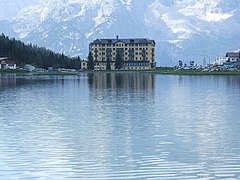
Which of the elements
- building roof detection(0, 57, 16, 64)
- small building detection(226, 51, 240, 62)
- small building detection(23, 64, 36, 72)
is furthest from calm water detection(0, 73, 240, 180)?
small building detection(226, 51, 240, 62)

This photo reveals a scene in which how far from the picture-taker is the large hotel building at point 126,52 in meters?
190

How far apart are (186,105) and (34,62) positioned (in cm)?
11961

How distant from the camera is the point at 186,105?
108ft

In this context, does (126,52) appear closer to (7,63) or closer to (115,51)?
(115,51)

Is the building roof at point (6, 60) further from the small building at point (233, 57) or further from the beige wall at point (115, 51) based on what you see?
the small building at point (233, 57)

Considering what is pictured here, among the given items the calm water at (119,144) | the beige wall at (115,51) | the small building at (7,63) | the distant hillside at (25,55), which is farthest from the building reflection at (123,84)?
the beige wall at (115,51)

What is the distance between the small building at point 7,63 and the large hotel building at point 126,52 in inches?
2095

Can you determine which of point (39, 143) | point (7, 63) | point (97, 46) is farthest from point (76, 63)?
point (39, 143)

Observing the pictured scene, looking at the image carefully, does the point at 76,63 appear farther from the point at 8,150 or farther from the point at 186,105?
the point at 8,150

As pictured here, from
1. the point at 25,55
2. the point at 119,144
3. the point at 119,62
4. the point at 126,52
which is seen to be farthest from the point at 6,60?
the point at 119,144

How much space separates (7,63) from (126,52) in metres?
63.9

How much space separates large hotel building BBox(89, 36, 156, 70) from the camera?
189500 mm

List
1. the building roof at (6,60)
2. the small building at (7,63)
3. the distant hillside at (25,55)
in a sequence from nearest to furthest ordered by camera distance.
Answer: the small building at (7,63) → the building roof at (6,60) → the distant hillside at (25,55)

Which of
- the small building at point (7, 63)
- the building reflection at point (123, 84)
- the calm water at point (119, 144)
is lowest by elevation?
the building reflection at point (123, 84)
